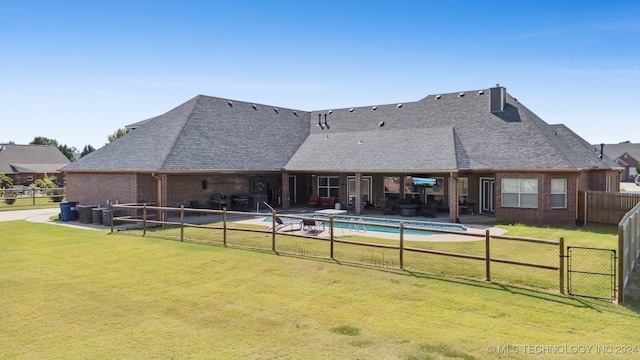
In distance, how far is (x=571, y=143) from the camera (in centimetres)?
2620

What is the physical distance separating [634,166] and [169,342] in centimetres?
9565

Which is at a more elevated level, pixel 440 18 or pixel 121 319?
pixel 440 18

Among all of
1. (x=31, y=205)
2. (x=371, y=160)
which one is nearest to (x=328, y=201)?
(x=371, y=160)

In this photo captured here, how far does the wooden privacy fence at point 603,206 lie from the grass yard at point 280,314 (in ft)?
44.7

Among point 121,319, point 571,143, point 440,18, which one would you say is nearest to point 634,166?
point 571,143

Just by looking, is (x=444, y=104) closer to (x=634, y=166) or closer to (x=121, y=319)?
(x=121, y=319)

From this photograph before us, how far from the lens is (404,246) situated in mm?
15312

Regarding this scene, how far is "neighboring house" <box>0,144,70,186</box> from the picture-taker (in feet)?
185

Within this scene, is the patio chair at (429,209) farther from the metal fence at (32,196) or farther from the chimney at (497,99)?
the metal fence at (32,196)

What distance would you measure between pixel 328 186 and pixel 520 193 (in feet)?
40.5

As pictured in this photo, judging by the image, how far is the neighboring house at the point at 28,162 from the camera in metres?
56.5

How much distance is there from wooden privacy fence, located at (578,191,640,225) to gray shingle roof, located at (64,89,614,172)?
1.84m

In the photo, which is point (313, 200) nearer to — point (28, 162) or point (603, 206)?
point (603, 206)

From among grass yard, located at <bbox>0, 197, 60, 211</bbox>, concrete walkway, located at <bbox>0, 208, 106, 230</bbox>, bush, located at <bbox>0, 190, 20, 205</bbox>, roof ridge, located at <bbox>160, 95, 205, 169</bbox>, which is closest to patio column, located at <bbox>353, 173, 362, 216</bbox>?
roof ridge, located at <bbox>160, 95, 205, 169</bbox>
